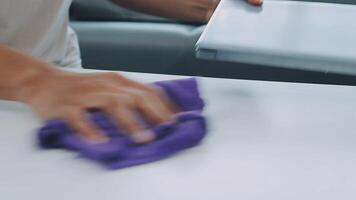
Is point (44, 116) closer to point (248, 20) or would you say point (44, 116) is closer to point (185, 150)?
point (185, 150)

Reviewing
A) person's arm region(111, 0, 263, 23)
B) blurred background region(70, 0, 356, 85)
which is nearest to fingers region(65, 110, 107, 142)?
person's arm region(111, 0, 263, 23)

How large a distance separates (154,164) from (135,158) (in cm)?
2

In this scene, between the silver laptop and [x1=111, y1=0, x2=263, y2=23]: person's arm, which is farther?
[x1=111, y1=0, x2=263, y2=23]: person's arm

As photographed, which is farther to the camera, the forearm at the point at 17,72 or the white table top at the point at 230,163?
the forearm at the point at 17,72

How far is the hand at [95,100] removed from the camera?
58 centimetres

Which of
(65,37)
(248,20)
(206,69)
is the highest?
(248,20)

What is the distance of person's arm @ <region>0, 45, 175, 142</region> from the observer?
59 cm

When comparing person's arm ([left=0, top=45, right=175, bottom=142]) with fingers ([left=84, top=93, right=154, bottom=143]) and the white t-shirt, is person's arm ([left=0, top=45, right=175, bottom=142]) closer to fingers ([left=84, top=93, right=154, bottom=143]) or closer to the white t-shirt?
fingers ([left=84, top=93, right=154, bottom=143])

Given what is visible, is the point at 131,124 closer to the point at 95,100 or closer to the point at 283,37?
the point at 95,100

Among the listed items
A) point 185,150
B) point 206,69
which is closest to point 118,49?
point 206,69

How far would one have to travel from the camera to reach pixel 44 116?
0.63 meters

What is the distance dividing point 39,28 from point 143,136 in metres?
0.47

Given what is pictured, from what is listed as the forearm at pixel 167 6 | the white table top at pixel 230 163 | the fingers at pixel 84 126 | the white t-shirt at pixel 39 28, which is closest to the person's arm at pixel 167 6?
the forearm at pixel 167 6

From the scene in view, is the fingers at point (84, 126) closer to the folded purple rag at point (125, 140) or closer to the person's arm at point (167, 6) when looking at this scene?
the folded purple rag at point (125, 140)
